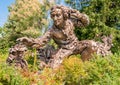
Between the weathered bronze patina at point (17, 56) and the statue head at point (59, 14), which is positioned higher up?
the statue head at point (59, 14)

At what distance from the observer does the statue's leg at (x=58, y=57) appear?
7789 mm

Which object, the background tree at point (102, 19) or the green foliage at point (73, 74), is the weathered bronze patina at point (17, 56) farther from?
the background tree at point (102, 19)

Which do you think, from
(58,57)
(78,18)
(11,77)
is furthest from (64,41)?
(11,77)

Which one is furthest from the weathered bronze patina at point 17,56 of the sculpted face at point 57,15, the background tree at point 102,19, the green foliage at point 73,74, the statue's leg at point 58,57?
the background tree at point 102,19

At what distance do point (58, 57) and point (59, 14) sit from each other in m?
0.79

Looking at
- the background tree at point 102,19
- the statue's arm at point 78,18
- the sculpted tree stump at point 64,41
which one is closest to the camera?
the sculpted tree stump at point 64,41

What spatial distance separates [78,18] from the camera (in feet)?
26.7

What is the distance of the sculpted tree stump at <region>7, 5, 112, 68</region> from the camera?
7.78 metres

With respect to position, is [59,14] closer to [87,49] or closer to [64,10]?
[64,10]

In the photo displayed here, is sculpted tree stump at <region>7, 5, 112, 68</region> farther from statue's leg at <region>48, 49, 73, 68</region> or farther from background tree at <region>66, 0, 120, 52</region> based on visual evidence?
background tree at <region>66, 0, 120, 52</region>

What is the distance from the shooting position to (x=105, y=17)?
1438cm

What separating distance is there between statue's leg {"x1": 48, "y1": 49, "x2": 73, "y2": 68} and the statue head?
0.52m

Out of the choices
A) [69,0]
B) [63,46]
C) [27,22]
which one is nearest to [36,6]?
[27,22]

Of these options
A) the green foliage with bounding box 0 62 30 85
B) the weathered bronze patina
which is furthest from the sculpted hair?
the green foliage with bounding box 0 62 30 85
